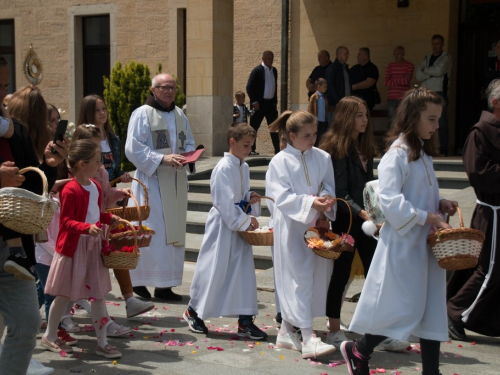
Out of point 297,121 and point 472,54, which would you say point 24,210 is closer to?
point 297,121

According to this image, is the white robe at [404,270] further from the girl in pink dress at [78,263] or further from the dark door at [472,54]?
the dark door at [472,54]

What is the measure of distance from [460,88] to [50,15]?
389 inches

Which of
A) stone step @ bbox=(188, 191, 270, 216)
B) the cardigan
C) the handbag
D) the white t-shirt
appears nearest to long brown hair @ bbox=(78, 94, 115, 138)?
the white t-shirt

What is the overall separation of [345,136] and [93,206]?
1949mm

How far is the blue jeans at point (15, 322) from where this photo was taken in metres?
4.36

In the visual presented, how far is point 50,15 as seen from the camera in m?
19.3

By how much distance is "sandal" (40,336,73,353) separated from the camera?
18.8ft

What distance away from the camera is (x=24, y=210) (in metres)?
4.20

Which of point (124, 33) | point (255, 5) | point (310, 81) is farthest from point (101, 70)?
point (310, 81)

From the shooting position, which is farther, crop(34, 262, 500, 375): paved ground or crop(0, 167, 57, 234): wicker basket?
crop(34, 262, 500, 375): paved ground

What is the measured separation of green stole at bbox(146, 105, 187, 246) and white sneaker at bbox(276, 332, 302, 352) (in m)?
2.18

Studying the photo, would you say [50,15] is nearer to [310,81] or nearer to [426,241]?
[310,81]

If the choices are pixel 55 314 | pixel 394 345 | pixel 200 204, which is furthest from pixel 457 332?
pixel 200 204

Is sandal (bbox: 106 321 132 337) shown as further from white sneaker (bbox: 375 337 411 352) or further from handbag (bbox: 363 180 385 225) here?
handbag (bbox: 363 180 385 225)
